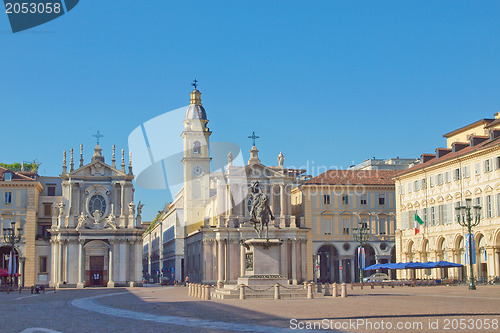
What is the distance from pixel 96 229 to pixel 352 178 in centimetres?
3479

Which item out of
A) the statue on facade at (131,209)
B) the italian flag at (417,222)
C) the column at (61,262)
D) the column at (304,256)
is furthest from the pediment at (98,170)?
the italian flag at (417,222)

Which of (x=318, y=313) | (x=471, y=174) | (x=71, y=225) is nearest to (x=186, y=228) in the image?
(x=71, y=225)

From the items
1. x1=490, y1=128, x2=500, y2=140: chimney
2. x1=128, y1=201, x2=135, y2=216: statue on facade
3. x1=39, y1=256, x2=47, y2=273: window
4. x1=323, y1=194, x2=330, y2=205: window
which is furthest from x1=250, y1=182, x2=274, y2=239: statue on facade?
x1=39, y1=256, x2=47, y2=273: window

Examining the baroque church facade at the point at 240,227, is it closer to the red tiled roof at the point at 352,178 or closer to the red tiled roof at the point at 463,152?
the red tiled roof at the point at 352,178

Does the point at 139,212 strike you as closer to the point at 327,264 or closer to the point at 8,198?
the point at 8,198

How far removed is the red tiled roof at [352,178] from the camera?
304 feet

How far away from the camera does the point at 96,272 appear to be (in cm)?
8650

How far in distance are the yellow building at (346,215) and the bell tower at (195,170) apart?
18346 mm

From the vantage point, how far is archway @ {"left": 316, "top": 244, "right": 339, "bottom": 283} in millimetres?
95750

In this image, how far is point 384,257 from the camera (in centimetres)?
9206

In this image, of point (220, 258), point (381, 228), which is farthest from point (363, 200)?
point (220, 258)

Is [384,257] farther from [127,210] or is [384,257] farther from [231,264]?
[127,210]

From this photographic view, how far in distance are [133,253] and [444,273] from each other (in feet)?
123

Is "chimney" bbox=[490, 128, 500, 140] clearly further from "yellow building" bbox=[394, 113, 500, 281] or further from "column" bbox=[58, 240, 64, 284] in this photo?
"column" bbox=[58, 240, 64, 284]
